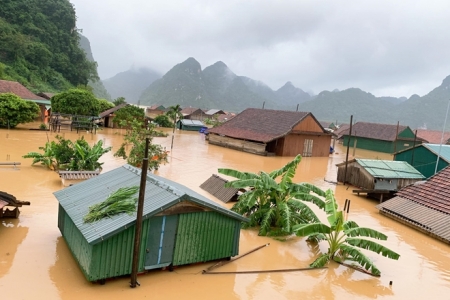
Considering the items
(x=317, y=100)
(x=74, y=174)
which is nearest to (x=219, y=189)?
(x=74, y=174)

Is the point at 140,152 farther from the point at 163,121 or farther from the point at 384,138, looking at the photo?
the point at 163,121

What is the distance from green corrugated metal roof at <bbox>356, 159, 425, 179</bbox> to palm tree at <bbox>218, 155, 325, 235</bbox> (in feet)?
25.7

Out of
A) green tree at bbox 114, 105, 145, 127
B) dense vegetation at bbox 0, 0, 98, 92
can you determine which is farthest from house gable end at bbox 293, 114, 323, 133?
dense vegetation at bbox 0, 0, 98, 92

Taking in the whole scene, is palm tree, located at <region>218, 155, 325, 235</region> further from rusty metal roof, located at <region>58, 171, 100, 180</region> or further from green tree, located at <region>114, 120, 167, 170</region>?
green tree, located at <region>114, 120, 167, 170</region>

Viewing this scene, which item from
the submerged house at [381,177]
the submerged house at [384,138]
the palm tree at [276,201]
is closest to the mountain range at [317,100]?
the submerged house at [384,138]

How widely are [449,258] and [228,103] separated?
6083 inches

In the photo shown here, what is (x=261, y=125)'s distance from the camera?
3500 cm

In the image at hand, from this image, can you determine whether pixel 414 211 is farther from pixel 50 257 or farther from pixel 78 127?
pixel 78 127

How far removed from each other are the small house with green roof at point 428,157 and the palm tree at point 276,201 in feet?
44.4

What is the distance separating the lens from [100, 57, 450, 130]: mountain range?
5851 inches

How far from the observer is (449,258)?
11.0 metres

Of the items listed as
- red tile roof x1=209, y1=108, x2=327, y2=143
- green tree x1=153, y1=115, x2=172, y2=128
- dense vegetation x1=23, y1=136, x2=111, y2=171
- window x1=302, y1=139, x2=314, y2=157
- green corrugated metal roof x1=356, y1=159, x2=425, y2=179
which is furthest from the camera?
green tree x1=153, y1=115, x2=172, y2=128

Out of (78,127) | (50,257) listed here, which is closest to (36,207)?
(50,257)

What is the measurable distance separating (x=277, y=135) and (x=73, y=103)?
20.9 meters
